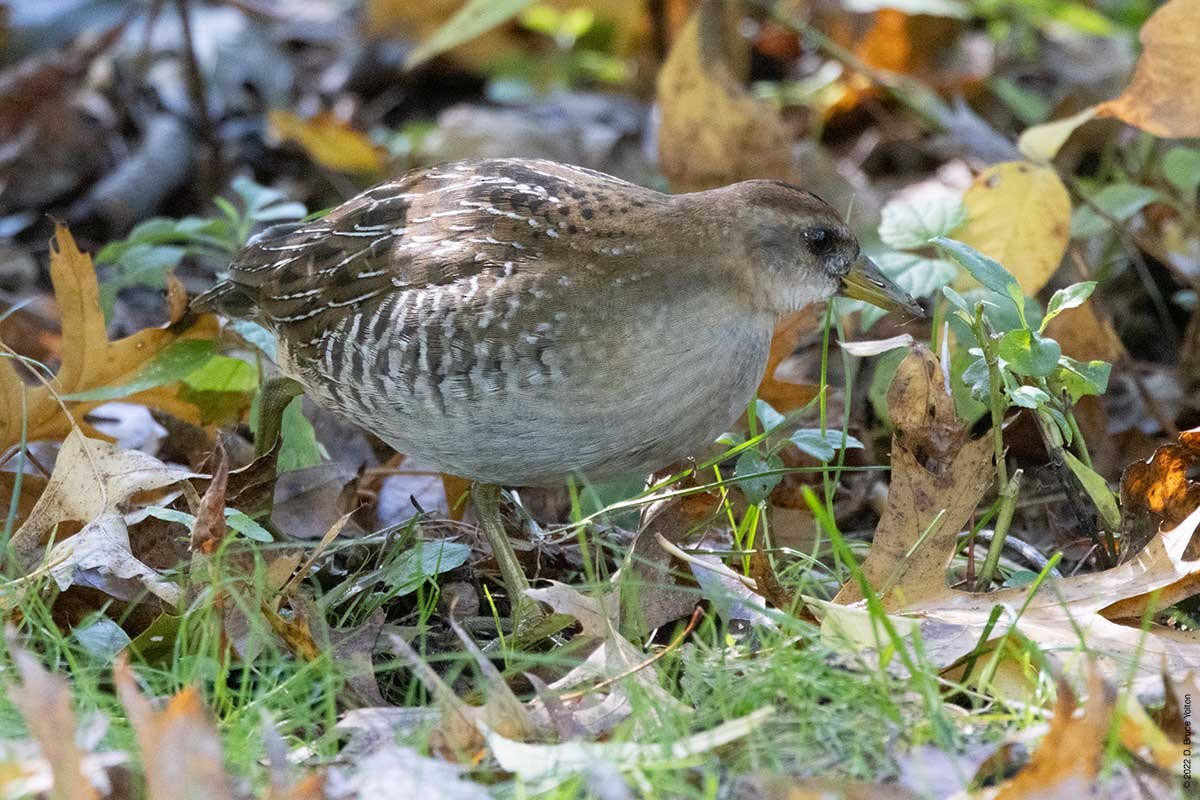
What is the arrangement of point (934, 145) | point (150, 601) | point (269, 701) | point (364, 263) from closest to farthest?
point (269, 701) < point (150, 601) < point (364, 263) < point (934, 145)

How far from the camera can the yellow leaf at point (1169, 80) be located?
416 centimetres

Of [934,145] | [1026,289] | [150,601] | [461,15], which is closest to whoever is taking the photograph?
[150,601]

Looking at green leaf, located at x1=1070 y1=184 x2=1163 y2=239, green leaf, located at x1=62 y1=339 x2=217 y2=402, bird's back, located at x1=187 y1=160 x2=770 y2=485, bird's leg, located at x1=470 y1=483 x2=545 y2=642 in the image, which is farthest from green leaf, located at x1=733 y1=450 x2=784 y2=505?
green leaf, located at x1=1070 y1=184 x2=1163 y2=239

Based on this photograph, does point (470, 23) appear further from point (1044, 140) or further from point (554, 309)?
point (554, 309)

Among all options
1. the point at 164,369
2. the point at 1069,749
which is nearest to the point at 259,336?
the point at 164,369

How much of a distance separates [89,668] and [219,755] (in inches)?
34.9

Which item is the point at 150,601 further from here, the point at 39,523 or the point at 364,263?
the point at 364,263

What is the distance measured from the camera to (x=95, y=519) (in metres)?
3.27

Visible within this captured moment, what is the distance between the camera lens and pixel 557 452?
326 cm

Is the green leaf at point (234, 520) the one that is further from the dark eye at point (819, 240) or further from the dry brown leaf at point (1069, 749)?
the dry brown leaf at point (1069, 749)

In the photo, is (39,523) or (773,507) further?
(773,507)

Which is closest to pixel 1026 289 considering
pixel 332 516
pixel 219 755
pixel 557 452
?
pixel 557 452

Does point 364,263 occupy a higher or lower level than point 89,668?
higher

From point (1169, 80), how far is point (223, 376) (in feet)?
9.33
